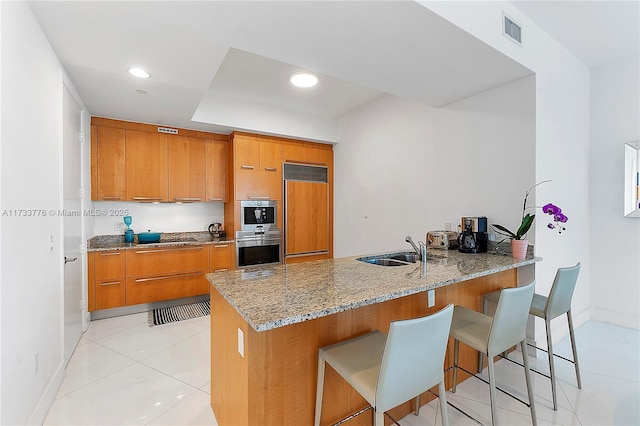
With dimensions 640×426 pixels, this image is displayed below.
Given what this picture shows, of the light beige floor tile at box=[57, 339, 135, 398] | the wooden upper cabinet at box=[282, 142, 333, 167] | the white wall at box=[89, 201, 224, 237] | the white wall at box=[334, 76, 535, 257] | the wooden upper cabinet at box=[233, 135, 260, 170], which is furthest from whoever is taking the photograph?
the wooden upper cabinet at box=[282, 142, 333, 167]

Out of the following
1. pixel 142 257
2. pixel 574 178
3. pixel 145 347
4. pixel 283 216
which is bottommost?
pixel 145 347

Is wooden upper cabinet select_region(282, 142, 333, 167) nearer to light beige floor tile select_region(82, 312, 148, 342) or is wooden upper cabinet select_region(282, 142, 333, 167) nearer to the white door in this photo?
the white door

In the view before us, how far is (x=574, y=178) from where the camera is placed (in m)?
2.92

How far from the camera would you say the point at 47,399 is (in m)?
1.82

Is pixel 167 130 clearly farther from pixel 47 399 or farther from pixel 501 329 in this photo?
pixel 501 329

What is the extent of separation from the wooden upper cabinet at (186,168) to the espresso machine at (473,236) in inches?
131

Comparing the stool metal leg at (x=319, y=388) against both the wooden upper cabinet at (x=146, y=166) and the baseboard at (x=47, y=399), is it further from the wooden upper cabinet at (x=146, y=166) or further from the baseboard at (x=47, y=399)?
the wooden upper cabinet at (x=146, y=166)

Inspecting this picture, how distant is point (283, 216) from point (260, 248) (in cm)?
58

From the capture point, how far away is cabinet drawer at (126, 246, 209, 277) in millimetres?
3402

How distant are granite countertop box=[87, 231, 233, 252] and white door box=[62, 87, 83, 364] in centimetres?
49

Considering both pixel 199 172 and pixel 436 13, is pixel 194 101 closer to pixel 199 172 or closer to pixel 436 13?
pixel 199 172

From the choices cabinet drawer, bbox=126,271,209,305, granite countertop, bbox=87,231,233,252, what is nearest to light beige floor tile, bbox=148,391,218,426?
cabinet drawer, bbox=126,271,209,305

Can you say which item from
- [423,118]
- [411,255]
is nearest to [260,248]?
[411,255]

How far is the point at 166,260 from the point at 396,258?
2.81 m
